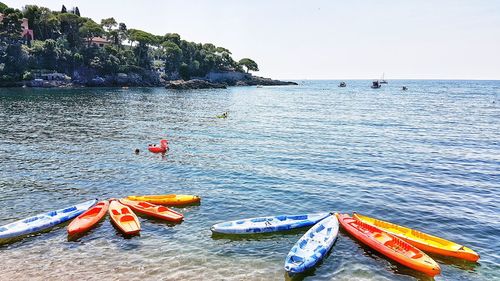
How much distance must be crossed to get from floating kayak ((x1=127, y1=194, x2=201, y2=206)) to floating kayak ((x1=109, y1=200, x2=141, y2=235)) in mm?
1524

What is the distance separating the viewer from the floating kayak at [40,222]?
55.1ft

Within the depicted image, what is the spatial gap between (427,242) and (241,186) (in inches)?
467

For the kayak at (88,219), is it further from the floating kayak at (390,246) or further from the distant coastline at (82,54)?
the distant coastline at (82,54)

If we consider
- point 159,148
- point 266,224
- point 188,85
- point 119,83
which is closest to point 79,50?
point 119,83

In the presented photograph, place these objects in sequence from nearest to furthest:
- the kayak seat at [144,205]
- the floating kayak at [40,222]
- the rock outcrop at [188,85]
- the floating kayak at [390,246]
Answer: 1. the floating kayak at [390,246]
2. the floating kayak at [40,222]
3. the kayak seat at [144,205]
4. the rock outcrop at [188,85]

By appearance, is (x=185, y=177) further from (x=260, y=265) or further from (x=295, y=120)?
(x=295, y=120)

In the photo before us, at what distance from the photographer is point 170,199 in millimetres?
21547

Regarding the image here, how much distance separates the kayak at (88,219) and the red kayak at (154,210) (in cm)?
120

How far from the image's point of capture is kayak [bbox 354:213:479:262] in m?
15.8

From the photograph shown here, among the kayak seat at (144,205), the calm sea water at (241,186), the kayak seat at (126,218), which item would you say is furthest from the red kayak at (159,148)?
the kayak seat at (126,218)

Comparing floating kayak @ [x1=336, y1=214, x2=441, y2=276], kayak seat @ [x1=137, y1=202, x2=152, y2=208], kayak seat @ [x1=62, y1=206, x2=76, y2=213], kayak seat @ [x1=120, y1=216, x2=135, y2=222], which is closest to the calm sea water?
floating kayak @ [x1=336, y1=214, x2=441, y2=276]

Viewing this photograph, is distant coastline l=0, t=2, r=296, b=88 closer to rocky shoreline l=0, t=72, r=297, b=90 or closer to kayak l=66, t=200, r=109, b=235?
rocky shoreline l=0, t=72, r=297, b=90

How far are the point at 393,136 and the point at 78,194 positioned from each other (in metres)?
34.6

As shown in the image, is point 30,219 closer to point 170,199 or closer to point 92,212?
point 92,212
